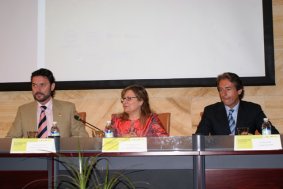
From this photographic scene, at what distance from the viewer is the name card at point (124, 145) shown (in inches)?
87.3

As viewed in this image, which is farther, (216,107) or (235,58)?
(235,58)

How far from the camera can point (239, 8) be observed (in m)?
4.15

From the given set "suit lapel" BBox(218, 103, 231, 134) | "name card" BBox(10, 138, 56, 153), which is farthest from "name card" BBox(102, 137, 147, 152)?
"suit lapel" BBox(218, 103, 231, 134)

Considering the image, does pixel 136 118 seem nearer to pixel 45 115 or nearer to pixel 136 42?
pixel 45 115

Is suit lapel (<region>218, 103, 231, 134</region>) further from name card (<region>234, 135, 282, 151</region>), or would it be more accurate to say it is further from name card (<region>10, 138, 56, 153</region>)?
name card (<region>10, 138, 56, 153</region>)

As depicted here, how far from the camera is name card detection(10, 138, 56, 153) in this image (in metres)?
2.26

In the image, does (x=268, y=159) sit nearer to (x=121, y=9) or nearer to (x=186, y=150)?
(x=186, y=150)

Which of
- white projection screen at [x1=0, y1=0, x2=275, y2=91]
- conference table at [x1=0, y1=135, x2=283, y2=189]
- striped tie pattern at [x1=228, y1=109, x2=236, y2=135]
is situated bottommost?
conference table at [x1=0, y1=135, x2=283, y2=189]

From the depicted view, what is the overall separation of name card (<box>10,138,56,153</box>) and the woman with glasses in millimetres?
858

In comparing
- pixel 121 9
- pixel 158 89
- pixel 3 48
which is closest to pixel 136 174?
pixel 158 89

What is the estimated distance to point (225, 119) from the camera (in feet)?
10.8

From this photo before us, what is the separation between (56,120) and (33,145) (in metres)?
1.07

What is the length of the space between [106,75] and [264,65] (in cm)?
149

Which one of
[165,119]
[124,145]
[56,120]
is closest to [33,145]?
[124,145]
